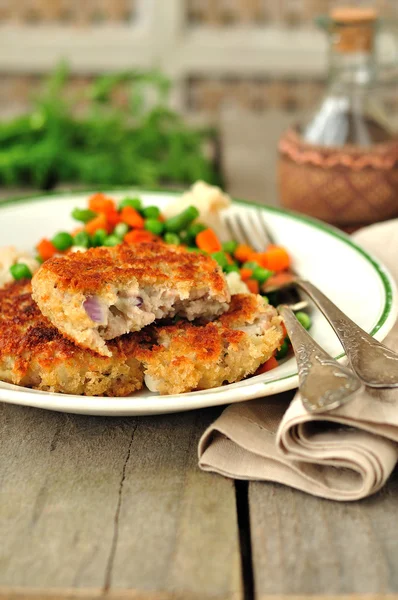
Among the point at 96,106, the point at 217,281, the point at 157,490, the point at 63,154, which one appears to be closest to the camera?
the point at 157,490

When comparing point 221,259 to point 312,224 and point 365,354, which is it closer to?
point 312,224

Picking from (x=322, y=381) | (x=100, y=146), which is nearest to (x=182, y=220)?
(x=322, y=381)

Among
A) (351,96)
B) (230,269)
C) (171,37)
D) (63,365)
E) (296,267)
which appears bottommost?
(171,37)

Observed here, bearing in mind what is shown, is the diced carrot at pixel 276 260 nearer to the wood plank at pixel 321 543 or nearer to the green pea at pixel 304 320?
the green pea at pixel 304 320

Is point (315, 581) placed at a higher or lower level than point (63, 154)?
higher

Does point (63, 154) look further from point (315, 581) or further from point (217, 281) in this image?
point (315, 581)

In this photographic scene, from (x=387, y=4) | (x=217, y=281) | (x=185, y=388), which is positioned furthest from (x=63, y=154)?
(x=387, y=4)

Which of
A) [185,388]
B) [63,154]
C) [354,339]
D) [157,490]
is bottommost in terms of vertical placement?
[63,154]
